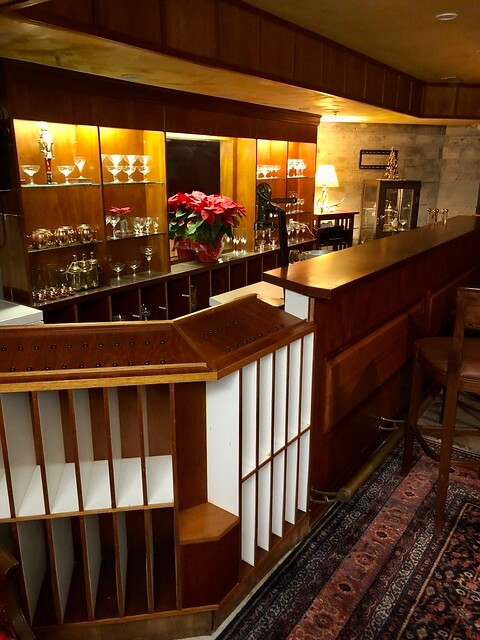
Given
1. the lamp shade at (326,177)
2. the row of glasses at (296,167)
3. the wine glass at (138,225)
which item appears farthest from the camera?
the lamp shade at (326,177)

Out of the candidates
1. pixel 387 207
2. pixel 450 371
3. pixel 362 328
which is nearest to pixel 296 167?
pixel 387 207

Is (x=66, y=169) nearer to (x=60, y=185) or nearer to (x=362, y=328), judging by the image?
(x=60, y=185)

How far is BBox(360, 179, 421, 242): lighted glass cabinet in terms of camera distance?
20.4 ft

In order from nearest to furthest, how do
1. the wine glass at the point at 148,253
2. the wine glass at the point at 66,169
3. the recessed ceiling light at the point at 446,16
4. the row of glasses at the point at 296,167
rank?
the recessed ceiling light at the point at 446,16 → the wine glass at the point at 66,169 → the wine glass at the point at 148,253 → the row of glasses at the point at 296,167

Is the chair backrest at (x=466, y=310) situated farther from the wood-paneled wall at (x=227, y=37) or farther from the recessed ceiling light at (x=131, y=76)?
the recessed ceiling light at (x=131, y=76)

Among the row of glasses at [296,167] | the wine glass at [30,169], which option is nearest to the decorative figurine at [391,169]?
the row of glasses at [296,167]

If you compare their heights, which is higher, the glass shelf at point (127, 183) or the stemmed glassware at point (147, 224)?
the glass shelf at point (127, 183)

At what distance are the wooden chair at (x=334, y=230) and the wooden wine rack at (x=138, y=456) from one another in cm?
427

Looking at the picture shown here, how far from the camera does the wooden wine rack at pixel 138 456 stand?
55.3 inches

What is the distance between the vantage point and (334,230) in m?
6.00

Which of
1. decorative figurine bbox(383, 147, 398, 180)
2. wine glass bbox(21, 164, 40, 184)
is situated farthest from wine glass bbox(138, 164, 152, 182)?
decorative figurine bbox(383, 147, 398, 180)

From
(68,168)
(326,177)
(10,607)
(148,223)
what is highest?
(68,168)

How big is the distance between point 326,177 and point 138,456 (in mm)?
5503

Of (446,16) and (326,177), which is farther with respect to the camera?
(326,177)
